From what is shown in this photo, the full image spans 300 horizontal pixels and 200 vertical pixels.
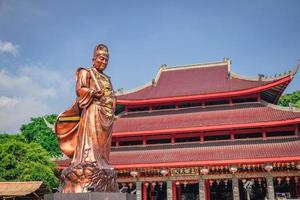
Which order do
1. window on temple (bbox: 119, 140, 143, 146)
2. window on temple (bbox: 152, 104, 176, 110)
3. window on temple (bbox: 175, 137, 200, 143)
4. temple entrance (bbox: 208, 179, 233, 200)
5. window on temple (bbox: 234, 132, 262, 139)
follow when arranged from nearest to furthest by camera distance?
window on temple (bbox: 234, 132, 262, 139)
window on temple (bbox: 175, 137, 200, 143)
window on temple (bbox: 119, 140, 143, 146)
window on temple (bbox: 152, 104, 176, 110)
temple entrance (bbox: 208, 179, 233, 200)

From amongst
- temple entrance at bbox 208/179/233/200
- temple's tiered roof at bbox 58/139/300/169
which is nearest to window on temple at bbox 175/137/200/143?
temple's tiered roof at bbox 58/139/300/169

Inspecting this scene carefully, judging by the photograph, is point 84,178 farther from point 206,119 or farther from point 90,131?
point 206,119

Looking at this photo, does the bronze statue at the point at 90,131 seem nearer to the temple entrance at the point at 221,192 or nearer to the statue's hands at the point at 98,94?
the statue's hands at the point at 98,94

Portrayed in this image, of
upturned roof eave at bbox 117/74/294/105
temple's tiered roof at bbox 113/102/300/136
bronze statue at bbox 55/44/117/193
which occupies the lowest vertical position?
bronze statue at bbox 55/44/117/193

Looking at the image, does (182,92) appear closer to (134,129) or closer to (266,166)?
(134,129)

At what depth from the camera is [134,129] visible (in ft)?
89.0

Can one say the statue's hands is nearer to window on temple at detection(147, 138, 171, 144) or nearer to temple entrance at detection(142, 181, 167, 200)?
window on temple at detection(147, 138, 171, 144)

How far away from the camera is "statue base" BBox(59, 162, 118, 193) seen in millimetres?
6500

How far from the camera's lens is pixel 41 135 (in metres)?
57.9

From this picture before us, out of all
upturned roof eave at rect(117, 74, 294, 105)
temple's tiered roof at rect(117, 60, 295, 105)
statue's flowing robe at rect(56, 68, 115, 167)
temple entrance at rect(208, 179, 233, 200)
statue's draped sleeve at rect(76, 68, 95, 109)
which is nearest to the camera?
statue's flowing robe at rect(56, 68, 115, 167)

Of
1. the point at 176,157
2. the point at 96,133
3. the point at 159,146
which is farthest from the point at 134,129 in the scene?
the point at 96,133

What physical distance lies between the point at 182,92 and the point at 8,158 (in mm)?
16575

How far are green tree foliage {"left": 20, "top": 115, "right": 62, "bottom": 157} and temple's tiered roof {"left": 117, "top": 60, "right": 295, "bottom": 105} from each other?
30.2 meters

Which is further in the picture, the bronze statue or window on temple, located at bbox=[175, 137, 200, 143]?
window on temple, located at bbox=[175, 137, 200, 143]
